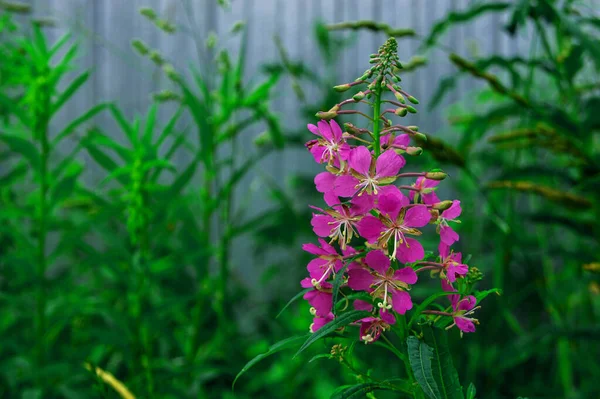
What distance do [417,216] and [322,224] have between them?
7 centimetres

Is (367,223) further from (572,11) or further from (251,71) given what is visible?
(251,71)

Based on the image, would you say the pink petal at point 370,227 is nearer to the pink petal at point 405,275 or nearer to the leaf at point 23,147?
the pink petal at point 405,275

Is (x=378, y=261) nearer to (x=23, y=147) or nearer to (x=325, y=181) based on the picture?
(x=325, y=181)

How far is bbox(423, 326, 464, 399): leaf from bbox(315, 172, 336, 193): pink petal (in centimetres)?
12

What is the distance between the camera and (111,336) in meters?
1.05

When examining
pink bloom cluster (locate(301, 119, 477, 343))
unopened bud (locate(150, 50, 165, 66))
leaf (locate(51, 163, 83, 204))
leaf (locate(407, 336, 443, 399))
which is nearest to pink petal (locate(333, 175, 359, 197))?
pink bloom cluster (locate(301, 119, 477, 343))

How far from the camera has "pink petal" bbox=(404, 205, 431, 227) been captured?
42 centimetres

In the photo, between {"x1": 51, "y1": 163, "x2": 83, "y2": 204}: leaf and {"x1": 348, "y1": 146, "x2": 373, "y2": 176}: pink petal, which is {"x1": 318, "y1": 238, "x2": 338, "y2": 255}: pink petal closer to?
Answer: {"x1": 348, "y1": 146, "x2": 373, "y2": 176}: pink petal

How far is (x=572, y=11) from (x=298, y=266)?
138 centimetres

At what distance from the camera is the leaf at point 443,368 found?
1.28ft

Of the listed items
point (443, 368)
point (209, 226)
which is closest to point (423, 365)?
point (443, 368)

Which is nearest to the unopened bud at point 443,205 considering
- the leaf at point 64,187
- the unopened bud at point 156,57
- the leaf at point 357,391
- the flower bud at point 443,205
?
the flower bud at point 443,205

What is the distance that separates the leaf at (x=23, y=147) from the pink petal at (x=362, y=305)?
802mm

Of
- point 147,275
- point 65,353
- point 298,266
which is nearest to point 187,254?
point 147,275
